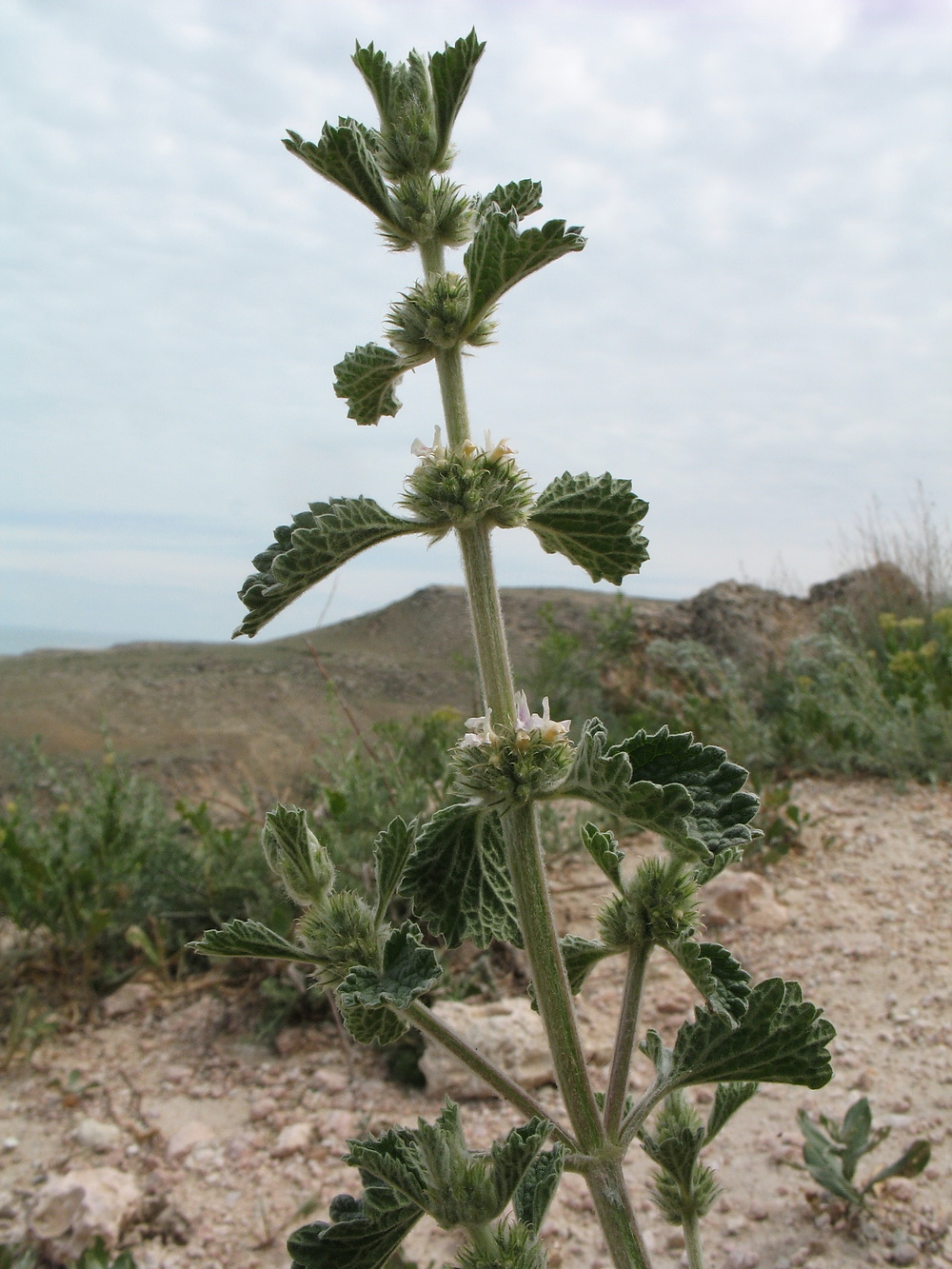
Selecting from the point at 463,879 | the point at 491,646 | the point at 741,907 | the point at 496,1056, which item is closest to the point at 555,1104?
the point at 496,1056

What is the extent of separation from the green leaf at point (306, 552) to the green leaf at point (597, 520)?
0.29 m


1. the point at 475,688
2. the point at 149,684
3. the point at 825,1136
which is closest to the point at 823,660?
the point at 475,688

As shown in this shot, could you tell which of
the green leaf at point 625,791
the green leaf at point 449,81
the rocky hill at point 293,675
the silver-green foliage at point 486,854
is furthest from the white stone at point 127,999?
the green leaf at point 449,81

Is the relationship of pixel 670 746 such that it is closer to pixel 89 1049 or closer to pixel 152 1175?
pixel 152 1175

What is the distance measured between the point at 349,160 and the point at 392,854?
1126 millimetres

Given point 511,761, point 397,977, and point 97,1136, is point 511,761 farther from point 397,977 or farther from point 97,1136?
point 97,1136

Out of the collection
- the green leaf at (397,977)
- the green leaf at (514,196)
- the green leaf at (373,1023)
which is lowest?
the green leaf at (373,1023)

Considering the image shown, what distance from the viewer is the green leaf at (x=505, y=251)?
1391 mm

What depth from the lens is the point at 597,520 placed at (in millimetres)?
1553

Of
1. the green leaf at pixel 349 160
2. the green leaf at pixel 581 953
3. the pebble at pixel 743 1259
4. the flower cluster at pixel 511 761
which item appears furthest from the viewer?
the pebble at pixel 743 1259

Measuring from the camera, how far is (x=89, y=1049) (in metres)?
3.43

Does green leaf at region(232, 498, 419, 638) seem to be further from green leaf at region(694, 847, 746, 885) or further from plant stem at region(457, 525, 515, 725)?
green leaf at region(694, 847, 746, 885)

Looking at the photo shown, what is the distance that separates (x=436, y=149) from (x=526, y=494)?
62cm

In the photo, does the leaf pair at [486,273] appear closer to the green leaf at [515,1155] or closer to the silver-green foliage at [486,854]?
the silver-green foliage at [486,854]
